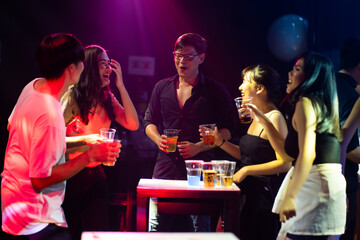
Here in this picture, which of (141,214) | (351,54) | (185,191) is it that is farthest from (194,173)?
(351,54)

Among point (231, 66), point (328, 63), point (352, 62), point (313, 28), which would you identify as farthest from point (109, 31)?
point (328, 63)

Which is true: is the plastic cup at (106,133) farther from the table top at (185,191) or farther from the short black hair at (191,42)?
the short black hair at (191,42)

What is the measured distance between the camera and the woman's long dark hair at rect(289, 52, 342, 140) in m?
2.17

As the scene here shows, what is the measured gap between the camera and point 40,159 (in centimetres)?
172

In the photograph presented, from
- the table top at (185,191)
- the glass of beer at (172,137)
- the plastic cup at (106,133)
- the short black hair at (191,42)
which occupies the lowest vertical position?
the table top at (185,191)

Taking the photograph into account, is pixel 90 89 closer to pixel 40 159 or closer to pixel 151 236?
pixel 40 159

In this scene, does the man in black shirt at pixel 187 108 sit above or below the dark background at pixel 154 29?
below

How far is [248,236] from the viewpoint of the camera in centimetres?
280

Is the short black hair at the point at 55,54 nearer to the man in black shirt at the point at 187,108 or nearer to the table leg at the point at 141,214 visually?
the table leg at the point at 141,214

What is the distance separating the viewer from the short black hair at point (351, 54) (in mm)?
3113

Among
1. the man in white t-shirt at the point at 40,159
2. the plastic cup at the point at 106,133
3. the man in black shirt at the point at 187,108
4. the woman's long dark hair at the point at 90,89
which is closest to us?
the man in white t-shirt at the point at 40,159

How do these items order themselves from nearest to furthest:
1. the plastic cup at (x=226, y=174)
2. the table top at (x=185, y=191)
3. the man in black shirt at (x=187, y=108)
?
the table top at (x=185, y=191) → the plastic cup at (x=226, y=174) → the man in black shirt at (x=187, y=108)

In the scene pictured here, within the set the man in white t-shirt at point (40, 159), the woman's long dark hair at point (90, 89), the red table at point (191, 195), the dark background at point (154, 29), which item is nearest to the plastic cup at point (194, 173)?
the red table at point (191, 195)

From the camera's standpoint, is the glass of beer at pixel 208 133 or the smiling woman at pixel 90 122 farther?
the glass of beer at pixel 208 133
